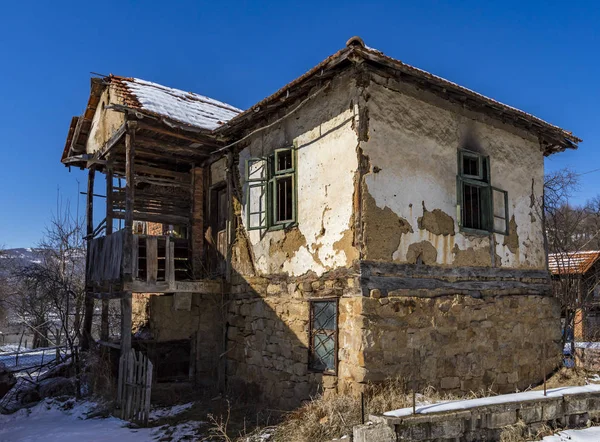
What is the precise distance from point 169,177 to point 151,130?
93.4 inches

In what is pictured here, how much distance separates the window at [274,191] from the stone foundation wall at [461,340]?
8.18 ft

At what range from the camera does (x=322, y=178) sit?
27.3 feet

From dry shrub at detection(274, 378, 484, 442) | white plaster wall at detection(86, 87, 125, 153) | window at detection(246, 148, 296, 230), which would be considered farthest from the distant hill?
dry shrub at detection(274, 378, 484, 442)

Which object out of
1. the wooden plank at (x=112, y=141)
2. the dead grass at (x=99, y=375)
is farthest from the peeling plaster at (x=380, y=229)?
the dead grass at (x=99, y=375)

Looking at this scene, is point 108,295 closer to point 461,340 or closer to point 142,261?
point 142,261

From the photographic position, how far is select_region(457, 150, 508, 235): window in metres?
9.07

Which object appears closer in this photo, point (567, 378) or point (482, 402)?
point (482, 402)

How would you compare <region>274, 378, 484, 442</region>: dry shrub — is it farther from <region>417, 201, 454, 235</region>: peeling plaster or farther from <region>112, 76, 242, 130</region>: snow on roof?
<region>112, 76, 242, 130</region>: snow on roof

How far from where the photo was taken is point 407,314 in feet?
25.8

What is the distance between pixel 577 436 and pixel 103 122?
11.0 m

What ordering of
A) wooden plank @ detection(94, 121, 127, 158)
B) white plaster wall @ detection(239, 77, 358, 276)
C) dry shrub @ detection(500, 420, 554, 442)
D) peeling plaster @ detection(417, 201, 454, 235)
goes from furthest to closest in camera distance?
wooden plank @ detection(94, 121, 127, 158) < peeling plaster @ detection(417, 201, 454, 235) < white plaster wall @ detection(239, 77, 358, 276) < dry shrub @ detection(500, 420, 554, 442)

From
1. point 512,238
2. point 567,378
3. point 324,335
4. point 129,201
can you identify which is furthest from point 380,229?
point 129,201

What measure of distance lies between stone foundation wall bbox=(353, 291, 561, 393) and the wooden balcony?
13.7 ft

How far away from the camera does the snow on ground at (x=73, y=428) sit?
805 centimetres
